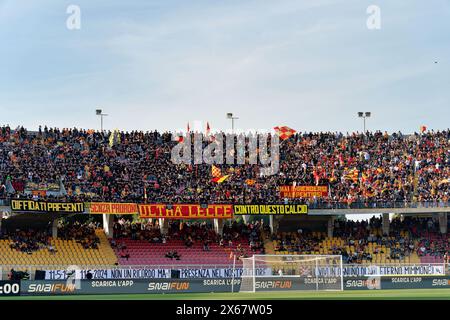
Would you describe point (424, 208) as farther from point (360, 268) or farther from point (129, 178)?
point (129, 178)

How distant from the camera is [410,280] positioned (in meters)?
49.3

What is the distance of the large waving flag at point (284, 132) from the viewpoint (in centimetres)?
7138

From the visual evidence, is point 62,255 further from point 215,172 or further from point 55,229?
point 215,172

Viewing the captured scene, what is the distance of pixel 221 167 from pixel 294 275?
23.2 metres

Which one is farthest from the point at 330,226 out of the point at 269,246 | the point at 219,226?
the point at 219,226

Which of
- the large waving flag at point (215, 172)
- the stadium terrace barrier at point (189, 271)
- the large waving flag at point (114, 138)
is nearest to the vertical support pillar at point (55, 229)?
the stadium terrace barrier at point (189, 271)

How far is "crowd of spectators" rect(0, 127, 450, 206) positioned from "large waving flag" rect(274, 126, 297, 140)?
0.85 m

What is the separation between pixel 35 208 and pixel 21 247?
3.07m

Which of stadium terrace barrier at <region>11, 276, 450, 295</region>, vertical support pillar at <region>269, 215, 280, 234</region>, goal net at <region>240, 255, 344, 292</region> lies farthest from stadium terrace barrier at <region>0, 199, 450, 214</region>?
goal net at <region>240, 255, 344, 292</region>

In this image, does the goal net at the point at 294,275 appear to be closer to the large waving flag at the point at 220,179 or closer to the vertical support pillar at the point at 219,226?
the vertical support pillar at the point at 219,226

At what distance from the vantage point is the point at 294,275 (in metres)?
46.0

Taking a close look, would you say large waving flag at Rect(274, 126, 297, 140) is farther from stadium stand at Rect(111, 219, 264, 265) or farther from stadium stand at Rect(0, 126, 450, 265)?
stadium stand at Rect(111, 219, 264, 265)

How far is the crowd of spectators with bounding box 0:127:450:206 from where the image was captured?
2478 inches

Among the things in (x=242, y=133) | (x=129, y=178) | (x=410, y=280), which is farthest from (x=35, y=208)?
(x=410, y=280)
